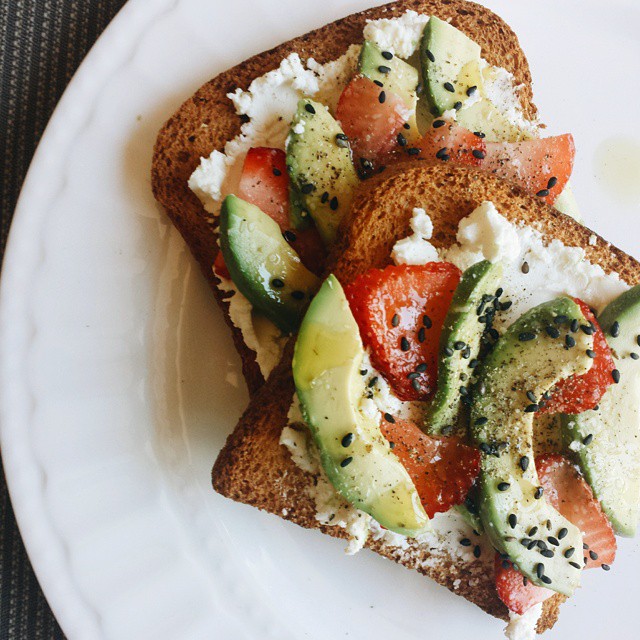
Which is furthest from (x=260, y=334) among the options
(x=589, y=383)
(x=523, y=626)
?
(x=523, y=626)

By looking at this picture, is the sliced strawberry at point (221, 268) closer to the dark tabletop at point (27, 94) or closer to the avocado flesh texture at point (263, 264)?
the avocado flesh texture at point (263, 264)

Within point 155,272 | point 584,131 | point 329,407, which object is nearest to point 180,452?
point 155,272

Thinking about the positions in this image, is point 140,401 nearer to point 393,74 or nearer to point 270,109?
point 270,109

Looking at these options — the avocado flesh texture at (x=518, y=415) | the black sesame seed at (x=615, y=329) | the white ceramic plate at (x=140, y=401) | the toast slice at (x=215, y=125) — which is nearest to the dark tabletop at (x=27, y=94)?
the white ceramic plate at (x=140, y=401)

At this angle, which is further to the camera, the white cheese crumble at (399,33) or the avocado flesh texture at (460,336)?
the white cheese crumble at (399,33)

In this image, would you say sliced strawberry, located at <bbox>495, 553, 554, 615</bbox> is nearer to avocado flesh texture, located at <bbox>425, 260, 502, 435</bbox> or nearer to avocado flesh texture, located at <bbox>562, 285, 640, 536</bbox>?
avocado flesh texture, located at <bbox>562, 285, 640, 536</bbox>

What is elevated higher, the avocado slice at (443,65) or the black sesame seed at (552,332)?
the avocado slice at (443,65)
